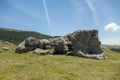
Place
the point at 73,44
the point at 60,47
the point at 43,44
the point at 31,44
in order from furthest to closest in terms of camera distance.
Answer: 1. the point at 43,44
2. the point at 31,44
3. the point at 73,44
4. the point at 60,47

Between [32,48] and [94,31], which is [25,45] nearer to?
[32,48]

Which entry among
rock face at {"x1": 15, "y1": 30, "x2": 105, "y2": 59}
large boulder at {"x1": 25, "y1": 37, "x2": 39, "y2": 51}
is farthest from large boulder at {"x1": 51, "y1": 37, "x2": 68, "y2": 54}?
large boulder at {"x1": 25, "y1": 37, "x2": 39, "y2": 51}

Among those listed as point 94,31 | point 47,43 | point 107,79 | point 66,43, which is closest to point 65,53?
point 66,43

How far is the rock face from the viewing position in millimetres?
61906

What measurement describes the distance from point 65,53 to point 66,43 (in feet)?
12.0

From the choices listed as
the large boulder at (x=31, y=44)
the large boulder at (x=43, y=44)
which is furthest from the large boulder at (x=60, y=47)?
the large boulder at (x=31, y=44)

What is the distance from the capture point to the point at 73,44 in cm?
6419

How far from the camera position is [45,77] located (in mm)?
26578

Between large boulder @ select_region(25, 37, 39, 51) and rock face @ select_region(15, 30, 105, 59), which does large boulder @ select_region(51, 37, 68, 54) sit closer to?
rock face @ select_region(15, 30, 105, 59)

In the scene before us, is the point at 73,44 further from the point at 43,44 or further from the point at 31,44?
the point at 31,44

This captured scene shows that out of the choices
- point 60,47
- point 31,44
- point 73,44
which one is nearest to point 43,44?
point 31,44

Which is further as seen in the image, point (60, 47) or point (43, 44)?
point (43, 44)

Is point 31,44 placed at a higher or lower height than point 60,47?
higher

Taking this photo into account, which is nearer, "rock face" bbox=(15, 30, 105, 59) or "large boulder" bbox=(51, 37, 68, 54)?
"large boulder" bbox=(51, 37, 68, 54)
